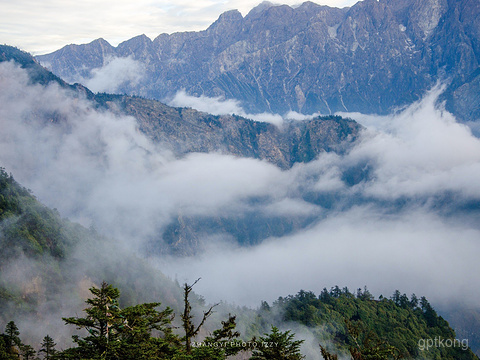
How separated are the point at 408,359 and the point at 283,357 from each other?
166686mm

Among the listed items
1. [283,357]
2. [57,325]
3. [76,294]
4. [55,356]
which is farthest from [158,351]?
[76,294]

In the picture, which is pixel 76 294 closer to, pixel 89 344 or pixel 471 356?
pixel 89 344

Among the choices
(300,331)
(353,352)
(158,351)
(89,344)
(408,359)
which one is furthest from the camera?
(300,331)

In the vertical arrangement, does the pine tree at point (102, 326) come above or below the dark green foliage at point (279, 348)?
above

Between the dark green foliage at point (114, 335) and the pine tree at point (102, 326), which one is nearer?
the dark green foliage at point (114, 335)

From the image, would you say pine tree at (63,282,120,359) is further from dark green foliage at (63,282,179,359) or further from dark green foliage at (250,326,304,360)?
dark green foliage at (250,326,304,360)

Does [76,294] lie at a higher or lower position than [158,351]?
higher

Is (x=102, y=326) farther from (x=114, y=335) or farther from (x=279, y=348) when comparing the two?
(x=279, y=348)

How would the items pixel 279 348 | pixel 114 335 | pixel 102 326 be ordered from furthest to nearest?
pixel 114 335 < pixel 102 326 < pixel 279 348

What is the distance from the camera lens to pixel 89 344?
105ft

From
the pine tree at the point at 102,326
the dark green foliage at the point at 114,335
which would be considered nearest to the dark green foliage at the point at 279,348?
the dark green foliage at the point at 114,335

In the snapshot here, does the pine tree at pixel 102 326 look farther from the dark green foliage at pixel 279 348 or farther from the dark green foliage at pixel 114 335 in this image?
the dark green foliage at pixel 279 348

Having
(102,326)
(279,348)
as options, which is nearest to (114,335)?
(102,326)

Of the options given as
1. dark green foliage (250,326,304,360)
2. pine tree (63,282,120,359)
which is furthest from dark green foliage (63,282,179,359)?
dark green foliage (250,326,304,360)
